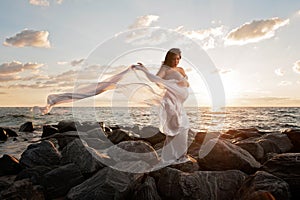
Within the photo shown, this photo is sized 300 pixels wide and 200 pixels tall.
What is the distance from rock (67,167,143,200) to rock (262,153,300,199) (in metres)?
2.60

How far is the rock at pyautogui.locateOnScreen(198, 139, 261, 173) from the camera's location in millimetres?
6324

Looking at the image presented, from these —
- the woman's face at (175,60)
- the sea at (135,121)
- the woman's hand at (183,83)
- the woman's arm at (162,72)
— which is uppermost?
the woman's face at (175,60)

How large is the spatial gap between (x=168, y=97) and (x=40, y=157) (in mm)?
4086

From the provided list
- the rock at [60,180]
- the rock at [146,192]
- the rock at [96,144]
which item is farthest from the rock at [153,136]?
the rock at [146,192]

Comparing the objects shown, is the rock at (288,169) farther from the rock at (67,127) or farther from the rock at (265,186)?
the rock at (67,127)

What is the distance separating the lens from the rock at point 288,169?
513cm

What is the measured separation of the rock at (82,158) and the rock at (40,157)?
1.69ft

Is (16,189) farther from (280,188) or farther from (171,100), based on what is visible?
(280,188)

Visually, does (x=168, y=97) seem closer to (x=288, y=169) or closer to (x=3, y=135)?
(x=288, y=169)

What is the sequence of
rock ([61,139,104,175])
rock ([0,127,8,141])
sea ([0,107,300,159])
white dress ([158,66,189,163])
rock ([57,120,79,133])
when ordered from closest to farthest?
white dress ([158,66,189,163]) < rock ([61,139,104,175]) < sea ([0,107,300,159]) < rock ([57,120,79,133]) < rock ([0,127,8,141])

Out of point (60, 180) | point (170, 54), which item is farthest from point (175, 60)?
point (60, 180)

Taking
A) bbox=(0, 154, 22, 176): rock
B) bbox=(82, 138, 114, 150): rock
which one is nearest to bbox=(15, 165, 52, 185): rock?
bbox=(0, 154, 22, 176): rock

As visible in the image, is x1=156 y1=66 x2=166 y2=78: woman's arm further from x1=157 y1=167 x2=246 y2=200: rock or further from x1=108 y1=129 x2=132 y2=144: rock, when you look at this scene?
x1=108 y1=129 x2=132 y2=144: rock

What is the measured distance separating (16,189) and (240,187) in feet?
12.9
